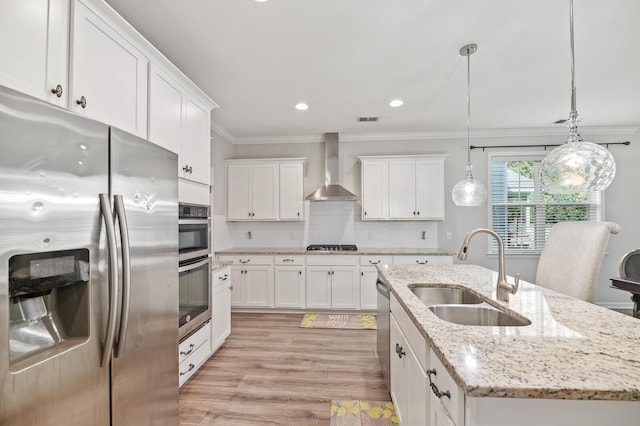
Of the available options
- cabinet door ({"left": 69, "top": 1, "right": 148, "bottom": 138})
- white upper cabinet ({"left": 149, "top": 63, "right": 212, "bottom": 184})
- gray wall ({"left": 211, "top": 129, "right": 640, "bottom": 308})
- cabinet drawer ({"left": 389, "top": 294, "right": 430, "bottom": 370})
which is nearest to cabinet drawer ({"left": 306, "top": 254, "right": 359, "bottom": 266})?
gray wall ({"left": 211, "top": 129, "right": 640, "bottom": 308})

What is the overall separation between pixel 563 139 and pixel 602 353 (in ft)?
15.6

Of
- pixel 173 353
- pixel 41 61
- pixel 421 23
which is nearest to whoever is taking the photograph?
pixel 41 61

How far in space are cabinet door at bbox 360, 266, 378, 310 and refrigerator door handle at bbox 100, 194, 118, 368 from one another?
11.1 feet

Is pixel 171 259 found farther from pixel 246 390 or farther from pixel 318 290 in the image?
pixel 318 290

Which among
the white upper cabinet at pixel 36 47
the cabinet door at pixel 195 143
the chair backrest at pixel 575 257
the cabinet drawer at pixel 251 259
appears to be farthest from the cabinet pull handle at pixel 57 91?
the cabinet drawer at pixel 251 259

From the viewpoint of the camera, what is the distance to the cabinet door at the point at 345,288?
4.20 metres

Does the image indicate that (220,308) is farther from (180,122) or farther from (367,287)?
(367,287)

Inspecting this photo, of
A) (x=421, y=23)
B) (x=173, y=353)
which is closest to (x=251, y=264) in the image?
(x=173, y=353)

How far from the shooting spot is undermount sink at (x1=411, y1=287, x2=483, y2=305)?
77.2 inches

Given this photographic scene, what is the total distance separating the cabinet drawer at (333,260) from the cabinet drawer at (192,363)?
186 cm

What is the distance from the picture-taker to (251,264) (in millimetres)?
4324

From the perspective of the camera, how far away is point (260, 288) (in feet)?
14.1

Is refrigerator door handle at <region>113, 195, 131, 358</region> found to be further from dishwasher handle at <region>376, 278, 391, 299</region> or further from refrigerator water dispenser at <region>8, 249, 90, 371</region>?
dishwasher handle at <region>376, 278, 391, 299</region>

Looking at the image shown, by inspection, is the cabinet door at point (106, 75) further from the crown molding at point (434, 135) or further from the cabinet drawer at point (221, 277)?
the crown molding at point (434, 135)
